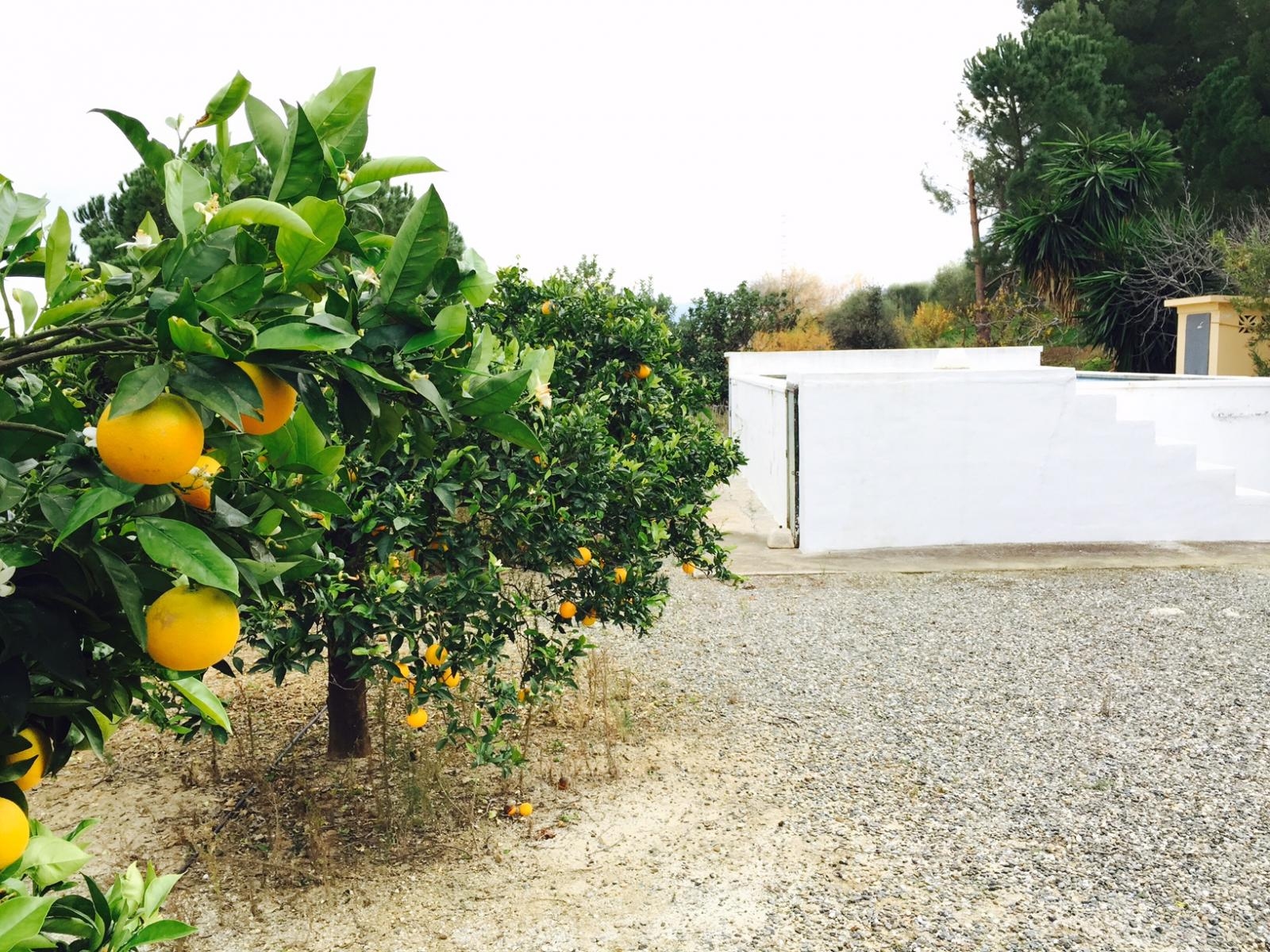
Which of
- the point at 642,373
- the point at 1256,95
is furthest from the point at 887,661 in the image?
the point at 1256,95

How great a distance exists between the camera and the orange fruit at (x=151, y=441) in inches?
34.4

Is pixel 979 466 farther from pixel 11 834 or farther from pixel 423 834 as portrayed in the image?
pixel 11 834

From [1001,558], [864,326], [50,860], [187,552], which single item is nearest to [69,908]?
[50,860]

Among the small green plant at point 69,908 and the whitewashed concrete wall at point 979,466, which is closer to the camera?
the small green plant at point 69,908

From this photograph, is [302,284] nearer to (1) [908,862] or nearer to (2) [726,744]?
(1) [908,862]

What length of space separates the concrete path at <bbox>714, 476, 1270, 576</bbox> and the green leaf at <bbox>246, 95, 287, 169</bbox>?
680cm

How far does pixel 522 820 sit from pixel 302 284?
3008 millimetres

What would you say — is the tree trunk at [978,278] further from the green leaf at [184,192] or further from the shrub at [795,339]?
the green leaf at [184,192]

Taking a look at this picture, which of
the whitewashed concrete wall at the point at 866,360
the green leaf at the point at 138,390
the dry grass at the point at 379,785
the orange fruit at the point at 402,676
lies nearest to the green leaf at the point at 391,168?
the green leaf at the point at 138,390

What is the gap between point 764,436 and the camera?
10469mm

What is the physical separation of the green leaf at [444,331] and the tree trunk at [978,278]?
74.4 feet

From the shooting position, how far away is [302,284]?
112 cm

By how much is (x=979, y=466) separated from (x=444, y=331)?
809 cm

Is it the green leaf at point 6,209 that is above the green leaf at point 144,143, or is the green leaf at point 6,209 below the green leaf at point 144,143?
below
